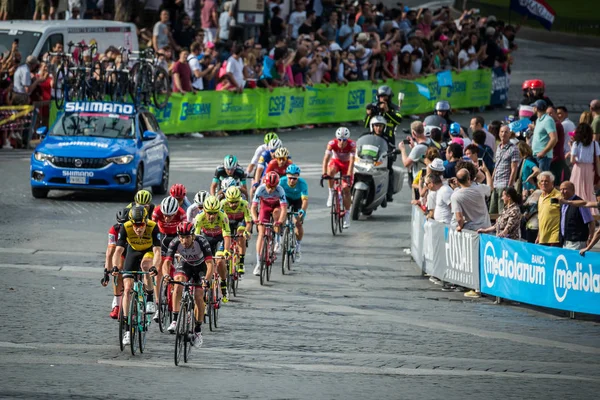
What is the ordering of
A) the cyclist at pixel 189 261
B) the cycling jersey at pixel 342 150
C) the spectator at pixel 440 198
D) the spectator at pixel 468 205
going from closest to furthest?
1. the cyclist at pixel 189 261
2. the spectator at pixel 468 205
3. the spectator at pixel 440 198
4. the cycling jersey at pixel 342 150

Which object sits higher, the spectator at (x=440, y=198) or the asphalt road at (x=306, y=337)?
the spectator at (x=440, y=198)

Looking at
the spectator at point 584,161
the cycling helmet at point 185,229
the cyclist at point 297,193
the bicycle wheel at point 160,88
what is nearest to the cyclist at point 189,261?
the cycling helmet at point 185,229

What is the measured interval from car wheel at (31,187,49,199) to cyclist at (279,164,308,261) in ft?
21.3

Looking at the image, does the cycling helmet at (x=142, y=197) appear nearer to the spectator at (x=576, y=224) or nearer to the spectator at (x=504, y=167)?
the spectator at (x=576, y=224)

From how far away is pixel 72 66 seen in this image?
3098cm

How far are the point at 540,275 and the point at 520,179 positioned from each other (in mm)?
3850

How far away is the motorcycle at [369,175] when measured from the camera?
26812 mm

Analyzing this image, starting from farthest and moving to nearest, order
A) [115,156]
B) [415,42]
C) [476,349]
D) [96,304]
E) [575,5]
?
1. [575,5]
2. [415,42]
3. [115,156]
4. [96,304]
5. [476,349]

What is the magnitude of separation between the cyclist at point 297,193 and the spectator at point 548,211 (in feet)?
12.9

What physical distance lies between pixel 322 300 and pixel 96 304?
3054mm

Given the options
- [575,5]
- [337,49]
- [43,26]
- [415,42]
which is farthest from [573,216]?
[575,5]

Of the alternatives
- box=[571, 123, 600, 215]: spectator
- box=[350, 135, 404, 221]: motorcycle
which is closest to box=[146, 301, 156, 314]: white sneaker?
box=[571, 123, 600, 215]: spectator

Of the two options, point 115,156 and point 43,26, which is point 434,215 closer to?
point 115,156

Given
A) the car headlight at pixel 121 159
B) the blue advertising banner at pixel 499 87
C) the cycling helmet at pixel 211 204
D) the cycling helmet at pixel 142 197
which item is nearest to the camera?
the cycling helmet at pixel 142 197
